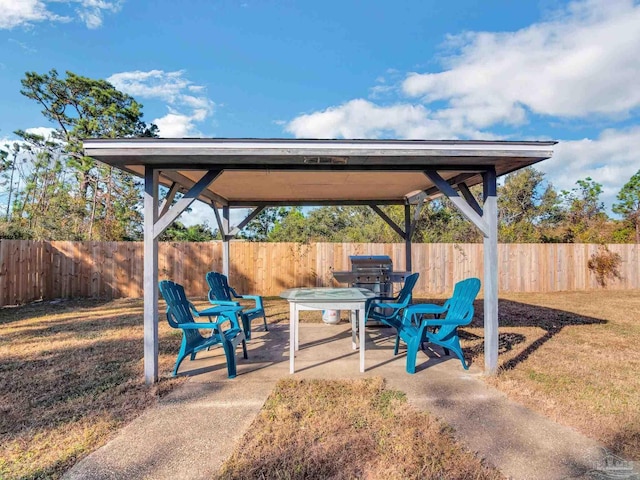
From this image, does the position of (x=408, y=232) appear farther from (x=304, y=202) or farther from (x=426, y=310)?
(x=426, y=310)

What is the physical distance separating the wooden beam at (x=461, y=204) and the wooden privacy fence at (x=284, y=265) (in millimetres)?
6917

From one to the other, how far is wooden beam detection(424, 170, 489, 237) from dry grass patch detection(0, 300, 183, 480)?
3.28 m

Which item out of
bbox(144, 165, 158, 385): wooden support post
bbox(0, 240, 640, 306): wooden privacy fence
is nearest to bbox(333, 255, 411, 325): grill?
bbox(144, 165, 158, 385): wooden support post

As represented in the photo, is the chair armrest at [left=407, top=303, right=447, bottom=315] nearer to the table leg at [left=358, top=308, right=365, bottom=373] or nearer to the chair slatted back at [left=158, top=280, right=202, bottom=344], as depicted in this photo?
the table leg at [left=358, top=308, right=365, bottom=373]

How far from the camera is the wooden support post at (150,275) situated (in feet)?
11.5

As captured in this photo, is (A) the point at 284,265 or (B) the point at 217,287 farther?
(A) the point at 284,265

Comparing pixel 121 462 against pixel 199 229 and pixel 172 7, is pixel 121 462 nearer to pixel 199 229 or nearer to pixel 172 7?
pixel 172 7

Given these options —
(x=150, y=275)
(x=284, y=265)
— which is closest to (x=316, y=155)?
(x=150, y=275)

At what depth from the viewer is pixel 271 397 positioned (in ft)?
10.2

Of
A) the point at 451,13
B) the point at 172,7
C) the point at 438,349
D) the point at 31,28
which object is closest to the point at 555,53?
the point at 451,13

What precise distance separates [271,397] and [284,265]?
25.2 ft

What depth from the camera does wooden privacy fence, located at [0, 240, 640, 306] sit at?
9977mm

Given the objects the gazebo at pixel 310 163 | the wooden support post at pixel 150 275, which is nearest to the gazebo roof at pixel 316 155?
the gazebo at pixel 310 163

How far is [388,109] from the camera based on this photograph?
1603cm
